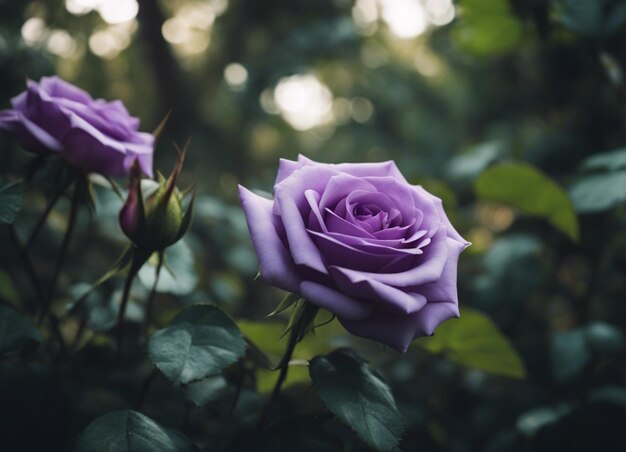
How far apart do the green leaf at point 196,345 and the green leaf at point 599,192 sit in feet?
2.14

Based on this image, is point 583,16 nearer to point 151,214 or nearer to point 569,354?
point 569,354

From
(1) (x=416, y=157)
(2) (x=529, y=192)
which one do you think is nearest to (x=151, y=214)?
(2) (x=529, y=192)

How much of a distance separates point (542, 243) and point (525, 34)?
1.45 ft

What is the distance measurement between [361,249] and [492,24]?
0.83 meters

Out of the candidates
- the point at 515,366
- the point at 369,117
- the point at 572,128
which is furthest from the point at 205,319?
the point at 369,117

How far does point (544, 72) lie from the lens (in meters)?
1.22

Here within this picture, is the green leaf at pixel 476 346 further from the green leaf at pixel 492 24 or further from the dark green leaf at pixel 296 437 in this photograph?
the green leaf at pixel 492 24

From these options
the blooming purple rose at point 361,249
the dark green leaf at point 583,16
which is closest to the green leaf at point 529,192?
the dark green leaf at point 583,16

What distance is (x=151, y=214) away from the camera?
46cm

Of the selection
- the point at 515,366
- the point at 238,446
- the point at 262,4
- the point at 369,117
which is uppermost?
the point at 262,4

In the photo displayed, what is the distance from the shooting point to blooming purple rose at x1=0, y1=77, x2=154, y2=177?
505mm

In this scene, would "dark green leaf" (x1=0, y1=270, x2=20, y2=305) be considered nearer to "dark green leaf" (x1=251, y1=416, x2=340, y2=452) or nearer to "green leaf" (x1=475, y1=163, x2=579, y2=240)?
"dark green leaf" (x1=251, y1=416, x2=340, y2=452)

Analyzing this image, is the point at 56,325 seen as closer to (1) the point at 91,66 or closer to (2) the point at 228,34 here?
(1) the point at 91,66

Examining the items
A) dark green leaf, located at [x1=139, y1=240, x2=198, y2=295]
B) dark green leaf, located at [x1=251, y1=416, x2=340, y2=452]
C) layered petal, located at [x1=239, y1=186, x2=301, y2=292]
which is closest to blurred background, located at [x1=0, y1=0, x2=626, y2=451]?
dark green leaf, located at [x1=139, y1=240, x2=198, y2=295]
